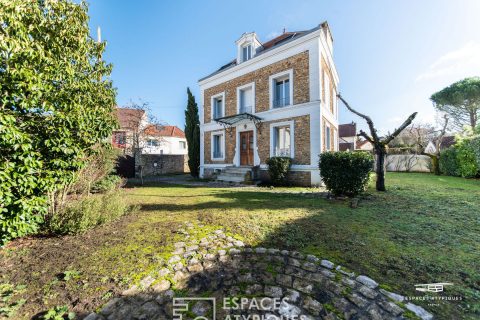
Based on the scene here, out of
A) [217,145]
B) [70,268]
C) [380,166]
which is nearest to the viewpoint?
[70,268]

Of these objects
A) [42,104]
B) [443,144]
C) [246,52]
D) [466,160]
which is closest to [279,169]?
[246,52]

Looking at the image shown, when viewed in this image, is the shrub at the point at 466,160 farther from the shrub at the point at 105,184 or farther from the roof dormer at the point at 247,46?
the shrub at the point at 105,184

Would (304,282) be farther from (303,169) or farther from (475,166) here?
(475,166)

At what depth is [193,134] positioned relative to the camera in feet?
50.6

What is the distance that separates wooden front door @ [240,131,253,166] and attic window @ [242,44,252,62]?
16.3 feet

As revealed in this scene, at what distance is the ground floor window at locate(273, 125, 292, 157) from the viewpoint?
1102 centimetres

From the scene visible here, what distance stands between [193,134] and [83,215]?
39.7 ft

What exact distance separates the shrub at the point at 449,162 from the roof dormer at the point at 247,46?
14.6m

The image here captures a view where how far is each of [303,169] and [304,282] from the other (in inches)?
312

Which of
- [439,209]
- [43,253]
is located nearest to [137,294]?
[43,253]

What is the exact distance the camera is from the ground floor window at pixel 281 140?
11.0 meters

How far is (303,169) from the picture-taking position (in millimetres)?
9789

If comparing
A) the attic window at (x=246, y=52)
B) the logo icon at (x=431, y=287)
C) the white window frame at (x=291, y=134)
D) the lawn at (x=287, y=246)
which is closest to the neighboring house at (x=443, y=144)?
the white window frame at (x=291, y=134)

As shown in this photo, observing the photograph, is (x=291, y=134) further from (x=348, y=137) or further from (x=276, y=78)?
(x=348, y=137)
